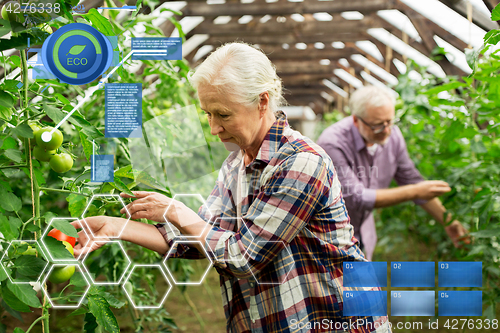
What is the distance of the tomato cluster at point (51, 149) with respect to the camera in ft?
2.05

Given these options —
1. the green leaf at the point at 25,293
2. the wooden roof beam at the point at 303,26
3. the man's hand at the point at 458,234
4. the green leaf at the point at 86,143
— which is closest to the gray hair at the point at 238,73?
the green leaf at the point at 86,143

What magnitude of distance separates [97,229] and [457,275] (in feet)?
2.36

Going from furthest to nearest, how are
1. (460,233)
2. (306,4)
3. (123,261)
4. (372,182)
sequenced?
(306,4)
(372,182)
(460,233)
(123,261)

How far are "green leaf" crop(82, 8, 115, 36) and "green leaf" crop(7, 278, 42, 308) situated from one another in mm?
449

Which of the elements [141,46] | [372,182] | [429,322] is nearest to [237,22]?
[372,182]

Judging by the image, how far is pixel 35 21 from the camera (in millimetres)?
626

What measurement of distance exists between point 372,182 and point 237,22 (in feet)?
4.47

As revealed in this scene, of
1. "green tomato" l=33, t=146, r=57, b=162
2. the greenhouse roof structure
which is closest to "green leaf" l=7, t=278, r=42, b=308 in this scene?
"green tomato" l=33, t=146, r=57, b=162

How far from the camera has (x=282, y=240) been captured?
67 cm

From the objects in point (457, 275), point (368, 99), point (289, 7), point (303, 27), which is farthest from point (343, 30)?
point (457, 275)

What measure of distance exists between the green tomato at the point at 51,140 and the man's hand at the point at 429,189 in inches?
48.0

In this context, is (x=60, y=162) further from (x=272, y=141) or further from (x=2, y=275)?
(x=272, y=141)

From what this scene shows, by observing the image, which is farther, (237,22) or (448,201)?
(237,22)

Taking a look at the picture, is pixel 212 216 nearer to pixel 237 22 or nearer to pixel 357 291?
pixel 357 291
